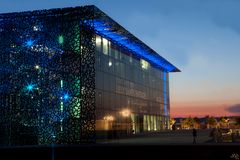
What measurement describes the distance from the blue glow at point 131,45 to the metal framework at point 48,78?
16.7 ft

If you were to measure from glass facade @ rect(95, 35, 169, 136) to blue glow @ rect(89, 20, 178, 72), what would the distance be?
0.66m

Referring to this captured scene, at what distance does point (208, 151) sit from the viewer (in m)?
23.5

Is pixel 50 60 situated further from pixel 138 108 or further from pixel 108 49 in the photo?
pixel 138 108

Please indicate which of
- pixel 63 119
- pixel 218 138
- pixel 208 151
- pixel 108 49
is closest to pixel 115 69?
pixel 108 49

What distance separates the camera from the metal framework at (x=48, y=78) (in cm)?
3778

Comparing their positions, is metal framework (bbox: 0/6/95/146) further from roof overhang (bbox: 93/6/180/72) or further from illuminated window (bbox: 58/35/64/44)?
roof overhang (bbox: 93/6/180/72)

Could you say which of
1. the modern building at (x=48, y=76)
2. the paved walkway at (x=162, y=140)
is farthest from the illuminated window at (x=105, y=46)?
the paved walkway at (x=162, y=140)

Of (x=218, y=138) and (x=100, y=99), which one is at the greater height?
(x=100, y=99)

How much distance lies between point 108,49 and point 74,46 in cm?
1083

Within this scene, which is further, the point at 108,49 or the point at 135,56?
the point at 135,56

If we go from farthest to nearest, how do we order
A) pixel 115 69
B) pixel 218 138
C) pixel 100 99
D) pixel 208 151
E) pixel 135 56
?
pixel 135 56 < pixel 115 69 < pixel 100 99 < pixel 218 138 < pixel 208 151

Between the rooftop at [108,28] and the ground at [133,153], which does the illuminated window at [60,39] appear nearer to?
the rooftop at [108,28]

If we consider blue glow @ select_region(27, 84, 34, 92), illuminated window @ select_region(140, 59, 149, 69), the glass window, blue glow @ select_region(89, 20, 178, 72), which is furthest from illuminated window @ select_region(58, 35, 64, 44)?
illuminated window @ select_region(140, 59, 149, 69)

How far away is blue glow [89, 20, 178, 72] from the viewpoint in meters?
45.5
